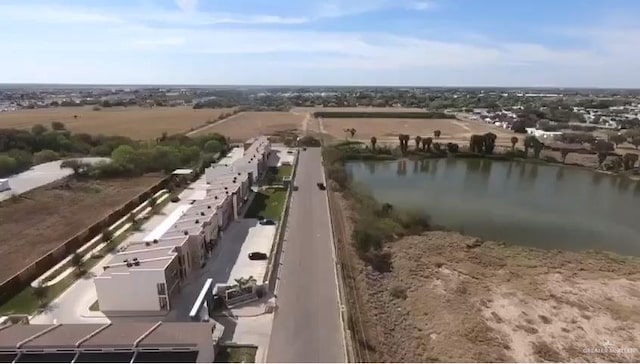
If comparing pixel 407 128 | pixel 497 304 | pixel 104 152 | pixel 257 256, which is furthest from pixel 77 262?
pixel 407 128

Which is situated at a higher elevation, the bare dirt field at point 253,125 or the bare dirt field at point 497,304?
the bare dirt field at point 253,125

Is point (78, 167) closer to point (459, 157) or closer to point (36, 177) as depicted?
point (36, 177)

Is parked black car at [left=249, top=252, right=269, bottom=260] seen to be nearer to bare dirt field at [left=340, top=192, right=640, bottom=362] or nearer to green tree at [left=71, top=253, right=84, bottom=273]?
bare dirt field at [left=340, top=192, right=640, bottom=362]

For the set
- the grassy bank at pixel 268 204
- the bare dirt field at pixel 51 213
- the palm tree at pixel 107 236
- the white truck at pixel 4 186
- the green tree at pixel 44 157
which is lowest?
the bare dirt field at pixel 51 213

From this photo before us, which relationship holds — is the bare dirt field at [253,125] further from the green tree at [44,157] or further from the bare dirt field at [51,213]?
the bare dirt field at [51,213]

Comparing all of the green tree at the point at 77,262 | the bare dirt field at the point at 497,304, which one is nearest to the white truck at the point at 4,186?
the green tree at the point at 77,262

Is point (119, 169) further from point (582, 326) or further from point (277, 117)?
point (277, 117)
